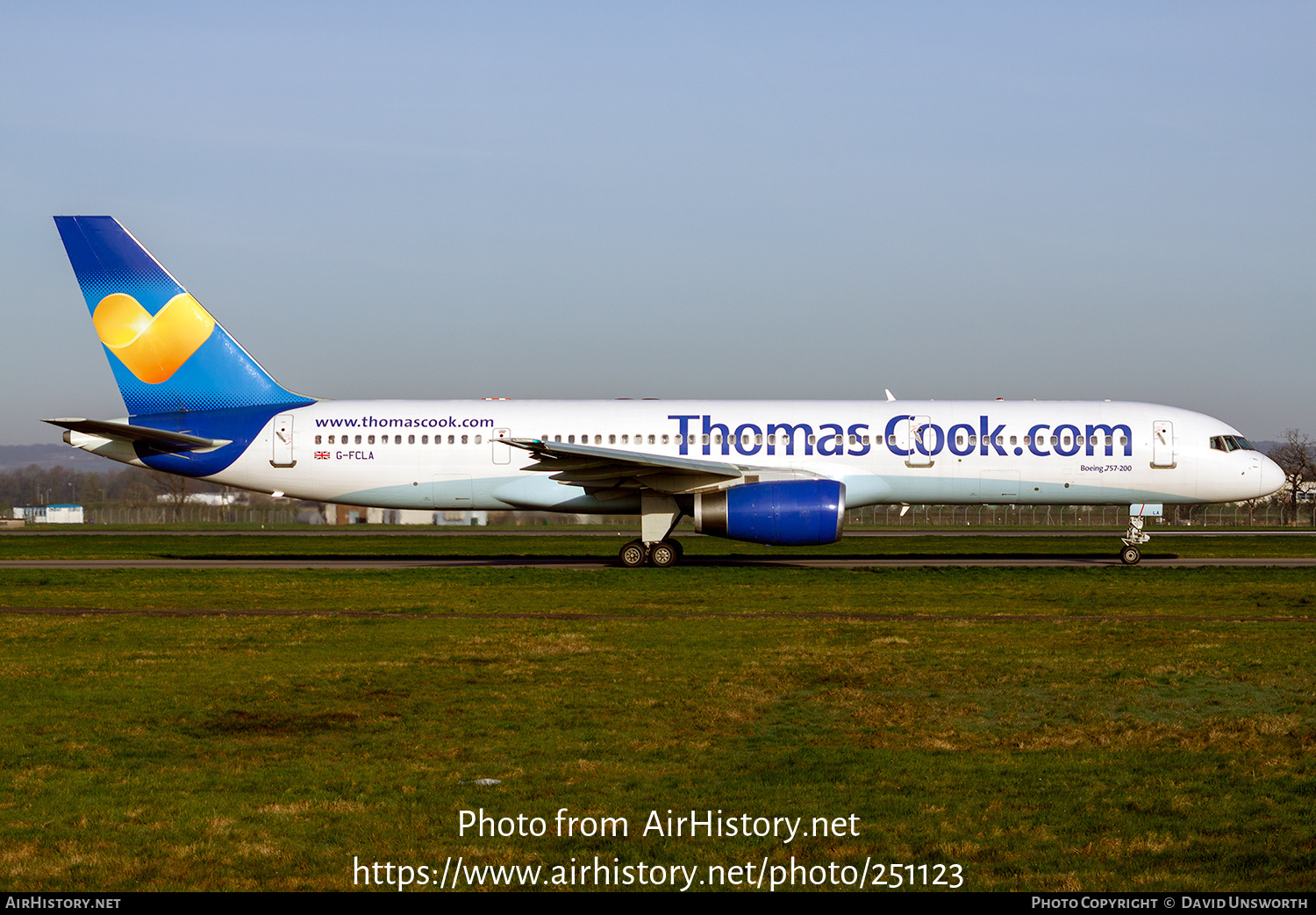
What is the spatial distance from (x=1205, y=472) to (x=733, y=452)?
11.7 meters

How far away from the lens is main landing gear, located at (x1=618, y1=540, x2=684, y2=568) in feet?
89.6

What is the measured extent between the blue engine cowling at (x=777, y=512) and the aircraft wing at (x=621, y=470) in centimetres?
81

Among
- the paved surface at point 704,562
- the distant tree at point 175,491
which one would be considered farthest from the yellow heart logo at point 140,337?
the distant tree at point 175,491

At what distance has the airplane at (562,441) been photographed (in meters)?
28.1

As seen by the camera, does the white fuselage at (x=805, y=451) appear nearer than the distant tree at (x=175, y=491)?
Yes

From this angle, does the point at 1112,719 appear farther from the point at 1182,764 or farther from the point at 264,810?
the point at 264,810

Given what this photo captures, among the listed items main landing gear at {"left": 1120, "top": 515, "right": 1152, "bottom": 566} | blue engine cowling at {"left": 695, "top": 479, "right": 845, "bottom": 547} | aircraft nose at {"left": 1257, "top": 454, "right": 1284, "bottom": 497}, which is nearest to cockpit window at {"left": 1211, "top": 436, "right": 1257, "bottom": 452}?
aircraft nose at {"left": 1257, "top": 454, "right": 1284, "bottom": 497}

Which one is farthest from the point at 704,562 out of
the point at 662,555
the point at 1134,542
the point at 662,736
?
the point at 662,736

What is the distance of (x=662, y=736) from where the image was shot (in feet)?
30.7

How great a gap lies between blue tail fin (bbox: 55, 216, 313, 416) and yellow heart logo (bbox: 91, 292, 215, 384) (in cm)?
2

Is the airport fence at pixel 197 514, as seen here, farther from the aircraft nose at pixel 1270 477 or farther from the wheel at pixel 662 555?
the aircraft nose at pixel 1270 477

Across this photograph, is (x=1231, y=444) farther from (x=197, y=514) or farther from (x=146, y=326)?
(x=197, y=514)

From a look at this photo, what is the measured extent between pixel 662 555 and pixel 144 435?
41.1ft

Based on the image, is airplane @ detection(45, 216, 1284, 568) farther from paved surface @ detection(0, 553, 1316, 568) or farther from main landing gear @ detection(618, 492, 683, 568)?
paved surface @ detection(0, 553, 1316, 568)
